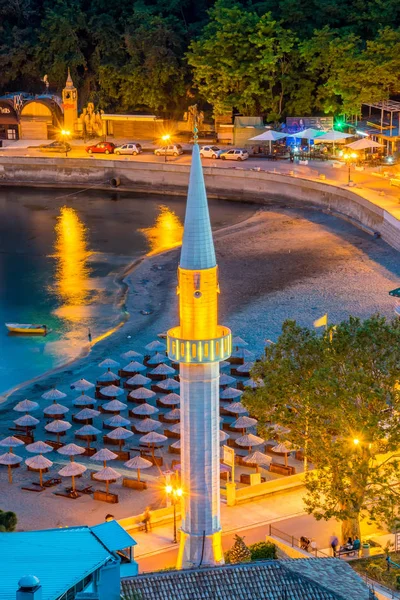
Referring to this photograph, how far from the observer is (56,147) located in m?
108

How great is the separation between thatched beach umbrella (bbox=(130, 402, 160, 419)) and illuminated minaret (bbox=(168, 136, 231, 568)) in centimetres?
1473

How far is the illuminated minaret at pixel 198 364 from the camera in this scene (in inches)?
1385

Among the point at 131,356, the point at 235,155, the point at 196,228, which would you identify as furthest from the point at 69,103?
the point at 196,228

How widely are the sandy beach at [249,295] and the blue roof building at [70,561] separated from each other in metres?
12.2

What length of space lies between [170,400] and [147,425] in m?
3.04

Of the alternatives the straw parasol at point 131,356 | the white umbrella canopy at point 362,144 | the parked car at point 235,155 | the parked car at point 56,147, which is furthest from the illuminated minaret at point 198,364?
the parked car at point 56,147

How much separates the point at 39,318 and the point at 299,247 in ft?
59.5

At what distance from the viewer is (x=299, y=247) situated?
3164 inches

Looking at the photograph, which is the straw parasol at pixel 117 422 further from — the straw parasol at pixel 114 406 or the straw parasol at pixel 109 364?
the straw parasol at pixel 109 364

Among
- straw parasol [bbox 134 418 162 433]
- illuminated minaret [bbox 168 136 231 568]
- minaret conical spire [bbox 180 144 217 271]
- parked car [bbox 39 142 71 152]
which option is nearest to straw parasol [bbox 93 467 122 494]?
straw parasol [bbox 134 418 162 433]

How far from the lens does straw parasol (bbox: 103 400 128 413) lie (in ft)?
168

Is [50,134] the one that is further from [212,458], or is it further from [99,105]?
[212,458]

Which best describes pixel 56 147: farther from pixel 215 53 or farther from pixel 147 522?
pixel 147 522

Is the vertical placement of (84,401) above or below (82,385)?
below
